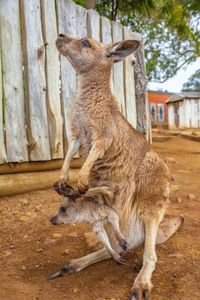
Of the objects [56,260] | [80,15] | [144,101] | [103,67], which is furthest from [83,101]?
[144,101]

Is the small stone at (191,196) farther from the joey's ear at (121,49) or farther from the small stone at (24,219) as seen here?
the joey's ear at (121,49)

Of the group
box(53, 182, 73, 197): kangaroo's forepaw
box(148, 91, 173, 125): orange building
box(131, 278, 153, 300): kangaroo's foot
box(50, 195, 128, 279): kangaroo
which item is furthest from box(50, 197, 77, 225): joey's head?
box(148, 91, 173, 125): orange building

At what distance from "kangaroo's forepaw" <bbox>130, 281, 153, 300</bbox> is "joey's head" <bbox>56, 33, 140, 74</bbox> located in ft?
5.69

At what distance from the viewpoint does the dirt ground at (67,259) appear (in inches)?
76.2

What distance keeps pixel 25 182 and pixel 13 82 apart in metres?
1.29

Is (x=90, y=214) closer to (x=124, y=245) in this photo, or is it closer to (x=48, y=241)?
(x=124, y=245)

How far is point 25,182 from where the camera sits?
12.1 feet

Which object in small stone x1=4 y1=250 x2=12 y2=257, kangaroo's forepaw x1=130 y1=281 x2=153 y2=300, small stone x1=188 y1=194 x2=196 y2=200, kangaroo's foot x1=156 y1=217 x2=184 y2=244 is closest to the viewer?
kangaroo's forepaw x1=130 y1=281 x2=153 y2=300

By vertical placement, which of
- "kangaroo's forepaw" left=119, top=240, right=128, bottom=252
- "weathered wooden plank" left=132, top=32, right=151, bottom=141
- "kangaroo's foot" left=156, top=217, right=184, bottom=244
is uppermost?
"weathered wooden plank" left=132, top=32, right=151, bottom=141

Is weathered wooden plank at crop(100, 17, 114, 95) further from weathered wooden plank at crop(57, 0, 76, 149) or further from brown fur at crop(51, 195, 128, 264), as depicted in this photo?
brown fur at crop(51, 195, 128, 264)

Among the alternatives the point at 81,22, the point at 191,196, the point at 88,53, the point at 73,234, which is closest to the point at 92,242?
the point at 73,234

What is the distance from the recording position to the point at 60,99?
404 centimetres

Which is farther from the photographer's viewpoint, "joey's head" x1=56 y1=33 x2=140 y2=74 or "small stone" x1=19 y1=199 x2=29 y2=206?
"small stone" x1=19 y1=199 x2=29 y2=206

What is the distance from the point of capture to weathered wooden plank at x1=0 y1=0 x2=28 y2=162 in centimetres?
346
